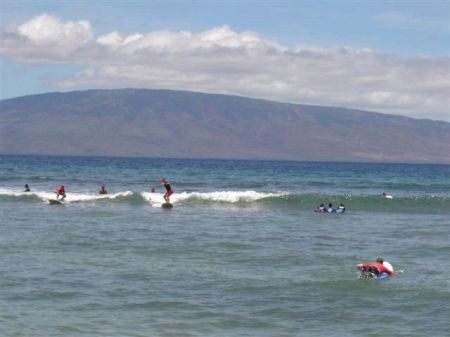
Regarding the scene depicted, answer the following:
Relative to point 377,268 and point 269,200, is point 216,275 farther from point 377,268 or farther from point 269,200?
point 269,200

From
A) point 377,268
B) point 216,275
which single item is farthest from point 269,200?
point 216,275

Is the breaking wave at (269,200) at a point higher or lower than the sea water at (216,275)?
A: higher

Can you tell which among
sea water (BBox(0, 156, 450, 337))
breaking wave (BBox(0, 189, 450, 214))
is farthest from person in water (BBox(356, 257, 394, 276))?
breaking wave (BBox(0, 189, 450, 214))

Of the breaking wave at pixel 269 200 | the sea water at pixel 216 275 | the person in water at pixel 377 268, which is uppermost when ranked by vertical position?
the breaking wave at pixel 269 200

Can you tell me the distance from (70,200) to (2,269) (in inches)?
1078

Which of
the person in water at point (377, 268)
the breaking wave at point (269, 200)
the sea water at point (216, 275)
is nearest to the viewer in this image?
the sea water at point (216, 275)

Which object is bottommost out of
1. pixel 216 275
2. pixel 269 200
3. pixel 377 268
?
pixel 216 275

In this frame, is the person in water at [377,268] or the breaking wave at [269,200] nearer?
the person in water at [377,268]

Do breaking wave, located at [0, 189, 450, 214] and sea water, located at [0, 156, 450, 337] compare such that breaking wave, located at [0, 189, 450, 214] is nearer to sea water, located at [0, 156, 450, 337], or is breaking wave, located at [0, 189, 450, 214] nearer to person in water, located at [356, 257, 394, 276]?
sea water, located at [0, 156, 450, 337]

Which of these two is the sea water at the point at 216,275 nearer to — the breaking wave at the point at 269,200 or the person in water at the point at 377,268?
the person in water at the point at 377,268

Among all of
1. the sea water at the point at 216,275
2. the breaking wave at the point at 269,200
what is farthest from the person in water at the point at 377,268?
the breaking wave at the point at 269,200

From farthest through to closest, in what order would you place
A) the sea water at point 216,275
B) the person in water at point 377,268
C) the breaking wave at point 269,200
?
the breaking wave at point 269,200
the person in water at point 377,268
the sea water at point 216,275

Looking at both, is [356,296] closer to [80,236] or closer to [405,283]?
[405,283]

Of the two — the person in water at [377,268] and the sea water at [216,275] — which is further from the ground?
the person in water at [377,268]
